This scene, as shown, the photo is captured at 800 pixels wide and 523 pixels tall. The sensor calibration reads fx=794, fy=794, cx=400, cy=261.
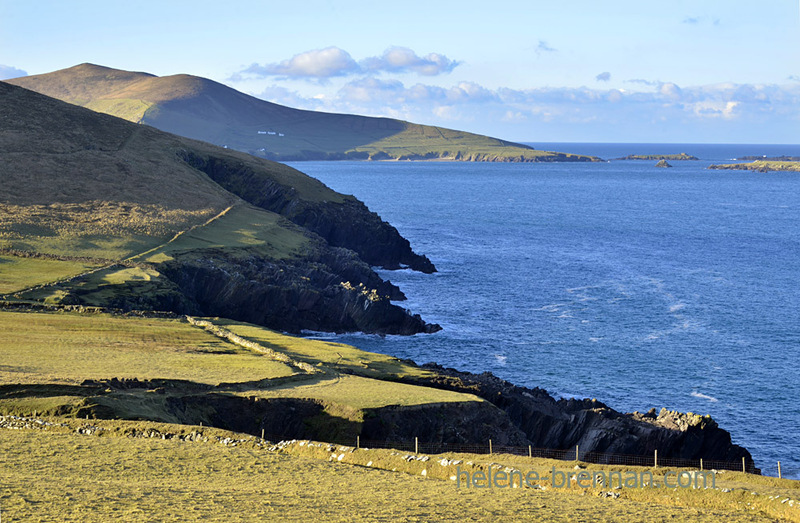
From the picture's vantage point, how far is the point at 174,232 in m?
108

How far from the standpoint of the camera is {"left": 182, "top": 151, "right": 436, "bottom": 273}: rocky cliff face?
136 meters

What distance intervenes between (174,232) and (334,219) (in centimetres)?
3607

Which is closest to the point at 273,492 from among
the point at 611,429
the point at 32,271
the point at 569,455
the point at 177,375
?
the point at 177,375

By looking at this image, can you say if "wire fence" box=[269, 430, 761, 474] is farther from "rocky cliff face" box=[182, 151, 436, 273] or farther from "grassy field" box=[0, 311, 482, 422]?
"rocky cliff face" box=[182, 151, 436, 273]

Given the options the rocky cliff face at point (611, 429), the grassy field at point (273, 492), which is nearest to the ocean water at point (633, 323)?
the rocky cliff face at point (611, 429)

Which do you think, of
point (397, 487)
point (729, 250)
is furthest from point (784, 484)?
point (729, 250)

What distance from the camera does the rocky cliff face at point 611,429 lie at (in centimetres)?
5306

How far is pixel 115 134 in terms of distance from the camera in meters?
154

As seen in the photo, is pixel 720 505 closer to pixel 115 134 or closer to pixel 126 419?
pixel 126 419

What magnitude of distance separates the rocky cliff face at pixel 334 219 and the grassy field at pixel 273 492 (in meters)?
93.2

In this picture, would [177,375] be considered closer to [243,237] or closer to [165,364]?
[165,364]

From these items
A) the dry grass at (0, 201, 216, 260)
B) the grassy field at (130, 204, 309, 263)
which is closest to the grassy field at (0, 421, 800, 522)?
the grassy field at (130, 204, 309, 263)

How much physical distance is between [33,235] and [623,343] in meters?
71.0

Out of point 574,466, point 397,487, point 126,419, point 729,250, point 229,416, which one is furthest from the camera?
point 729,250
